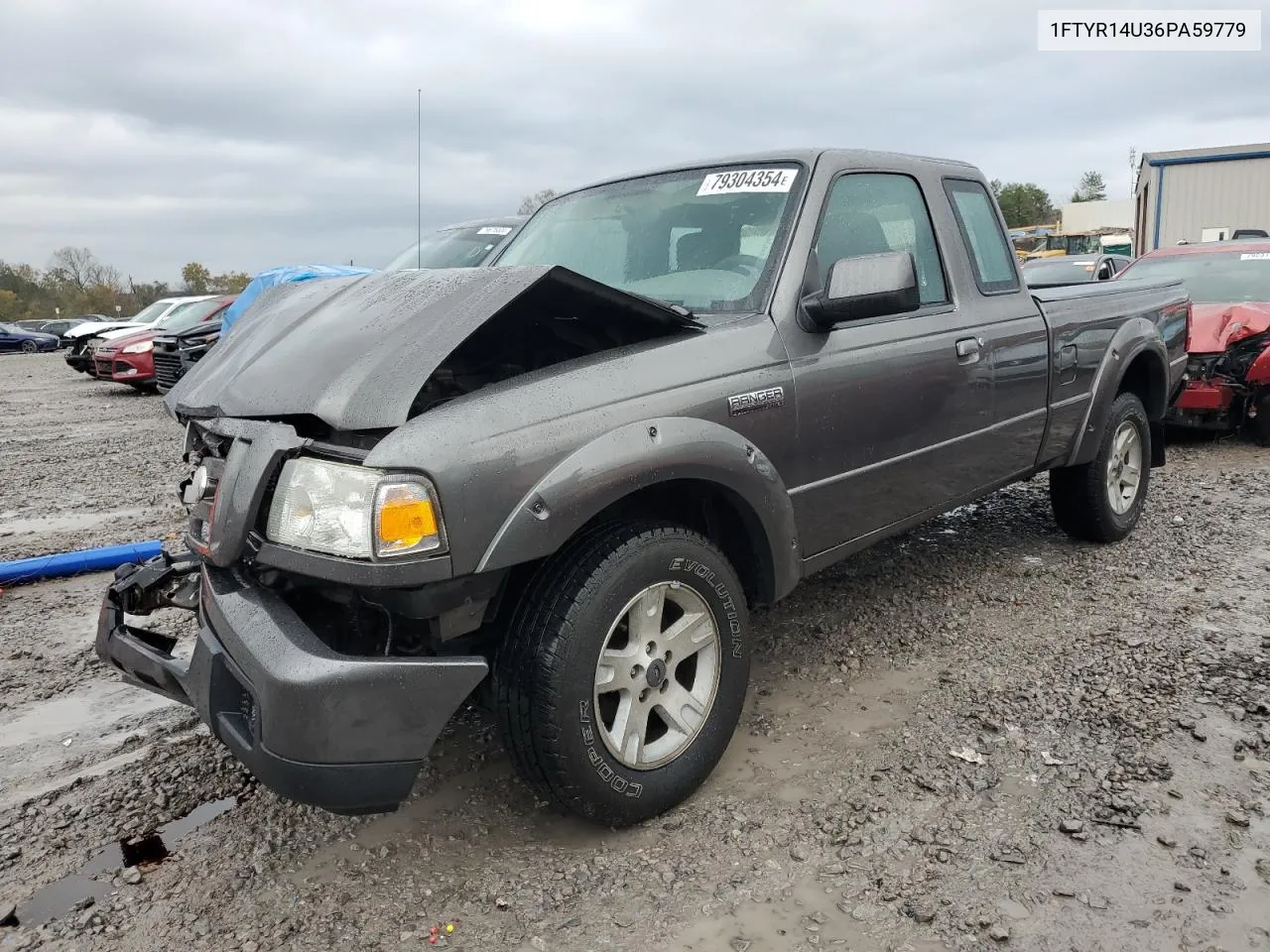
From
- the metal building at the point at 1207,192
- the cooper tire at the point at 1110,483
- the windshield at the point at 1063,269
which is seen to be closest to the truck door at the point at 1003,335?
the cooper tire at the point at 1110,483

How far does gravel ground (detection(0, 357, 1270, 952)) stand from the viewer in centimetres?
227

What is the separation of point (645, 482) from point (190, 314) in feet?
49.8

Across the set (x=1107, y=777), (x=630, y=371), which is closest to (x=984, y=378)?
(x=1107, y=777)

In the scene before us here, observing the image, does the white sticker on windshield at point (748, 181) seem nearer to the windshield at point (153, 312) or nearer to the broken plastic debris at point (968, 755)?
the broken plastic debris at point (968, 755)

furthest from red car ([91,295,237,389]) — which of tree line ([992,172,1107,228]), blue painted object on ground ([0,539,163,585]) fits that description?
tree line ([992,172,1107,228])

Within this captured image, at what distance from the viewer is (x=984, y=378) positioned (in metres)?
3.83

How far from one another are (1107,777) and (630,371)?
1837mm

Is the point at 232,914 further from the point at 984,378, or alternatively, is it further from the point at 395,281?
the point at 984,378

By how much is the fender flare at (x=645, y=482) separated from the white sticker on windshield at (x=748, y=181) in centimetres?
105

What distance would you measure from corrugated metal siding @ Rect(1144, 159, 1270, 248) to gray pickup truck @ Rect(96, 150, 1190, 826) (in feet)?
83.0

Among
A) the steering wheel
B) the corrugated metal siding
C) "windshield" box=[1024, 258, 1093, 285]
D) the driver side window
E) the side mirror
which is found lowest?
the side mirror

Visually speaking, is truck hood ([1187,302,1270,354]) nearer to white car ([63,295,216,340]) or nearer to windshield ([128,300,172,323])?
white car ([63,295,216,340])

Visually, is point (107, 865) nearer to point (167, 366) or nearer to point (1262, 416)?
point (1262, 416)

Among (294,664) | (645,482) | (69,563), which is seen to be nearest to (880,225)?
(645,482)
